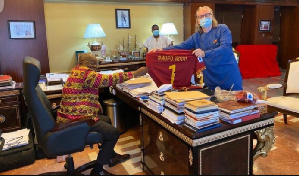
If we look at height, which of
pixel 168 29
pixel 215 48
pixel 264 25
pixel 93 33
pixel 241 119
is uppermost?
pixel 264 25

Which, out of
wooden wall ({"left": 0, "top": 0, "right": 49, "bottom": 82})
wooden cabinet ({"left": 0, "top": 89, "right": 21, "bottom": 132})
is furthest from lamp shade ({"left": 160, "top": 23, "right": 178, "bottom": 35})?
wooden cabinet ({"left": 0, "top": 89, "right": 21, "bottom": 132})

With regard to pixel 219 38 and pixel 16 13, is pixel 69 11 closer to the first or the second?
pixel 16 13

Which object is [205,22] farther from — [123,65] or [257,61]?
[257,61]

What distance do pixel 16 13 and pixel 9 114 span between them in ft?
7.62

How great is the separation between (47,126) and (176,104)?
1.01 meters

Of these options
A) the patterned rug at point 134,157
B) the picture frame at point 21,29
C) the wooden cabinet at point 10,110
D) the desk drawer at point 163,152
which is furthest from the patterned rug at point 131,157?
the picture frame at point 21,29

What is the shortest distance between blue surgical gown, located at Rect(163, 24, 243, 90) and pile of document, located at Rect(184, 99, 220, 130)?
0.89m

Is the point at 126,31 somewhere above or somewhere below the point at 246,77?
above

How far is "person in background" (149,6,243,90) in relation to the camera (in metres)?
2.40

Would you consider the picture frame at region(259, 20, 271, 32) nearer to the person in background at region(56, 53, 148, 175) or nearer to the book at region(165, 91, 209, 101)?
the person in background at region(56, 53, 148, 175)

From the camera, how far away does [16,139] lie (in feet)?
8.91

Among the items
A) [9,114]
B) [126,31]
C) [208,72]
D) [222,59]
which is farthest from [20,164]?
[126,31]

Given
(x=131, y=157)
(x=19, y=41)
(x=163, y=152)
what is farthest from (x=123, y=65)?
(x=163, y=152)

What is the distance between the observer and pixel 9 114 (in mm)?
3025
